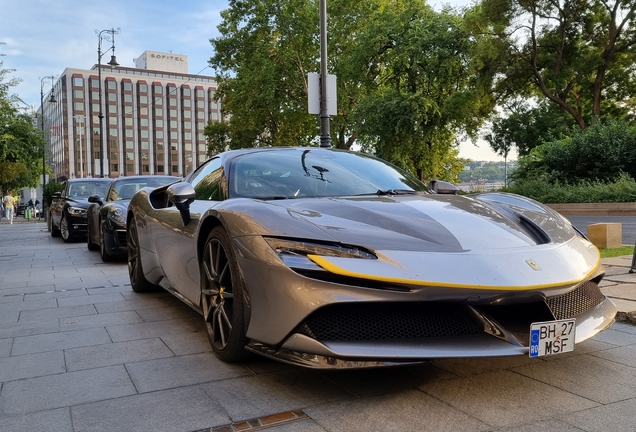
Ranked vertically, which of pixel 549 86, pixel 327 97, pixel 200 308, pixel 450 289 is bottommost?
pixel 200 308

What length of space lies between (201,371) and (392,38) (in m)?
27.1

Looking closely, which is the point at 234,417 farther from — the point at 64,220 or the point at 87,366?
the point at 64,220

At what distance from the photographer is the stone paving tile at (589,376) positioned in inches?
107

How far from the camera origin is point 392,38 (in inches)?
1111

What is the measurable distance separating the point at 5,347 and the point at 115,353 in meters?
0.85

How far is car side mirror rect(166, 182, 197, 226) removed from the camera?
3725 millimetres

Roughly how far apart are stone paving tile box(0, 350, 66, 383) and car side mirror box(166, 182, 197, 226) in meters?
1.18

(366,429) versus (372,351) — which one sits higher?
(372,351)

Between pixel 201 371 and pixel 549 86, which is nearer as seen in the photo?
pixel 201 371

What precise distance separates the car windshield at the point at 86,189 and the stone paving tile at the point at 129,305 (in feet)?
29.6

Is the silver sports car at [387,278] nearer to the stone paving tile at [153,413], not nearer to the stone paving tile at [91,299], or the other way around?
the stone paving tile at [153,413]

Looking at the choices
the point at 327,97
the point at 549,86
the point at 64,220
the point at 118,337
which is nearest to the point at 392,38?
the point at 549,86

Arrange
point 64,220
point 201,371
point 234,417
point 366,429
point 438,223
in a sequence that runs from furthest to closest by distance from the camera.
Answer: point 64,220 → point 201,371 → point 438,223 → point 234,417 → point 366,429

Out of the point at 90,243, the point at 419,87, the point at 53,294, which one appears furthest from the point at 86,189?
the point at 419,87
